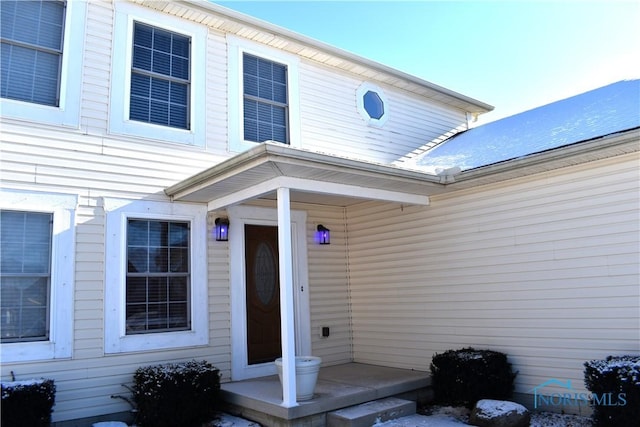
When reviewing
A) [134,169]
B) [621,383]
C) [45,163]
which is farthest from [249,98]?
[621,383]

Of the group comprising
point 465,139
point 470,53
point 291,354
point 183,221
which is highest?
point 470,53

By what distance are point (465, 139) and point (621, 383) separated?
5.28 meters

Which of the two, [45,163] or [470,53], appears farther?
[470,53]

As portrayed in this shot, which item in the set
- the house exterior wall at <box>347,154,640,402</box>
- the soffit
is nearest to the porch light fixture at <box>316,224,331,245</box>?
the house exterior wall at <box>347,154,640,402</box>

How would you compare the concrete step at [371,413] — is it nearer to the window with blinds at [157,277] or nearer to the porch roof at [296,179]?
the window with blinds at [157,277]

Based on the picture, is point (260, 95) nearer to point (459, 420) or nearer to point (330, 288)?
point (330, 288)

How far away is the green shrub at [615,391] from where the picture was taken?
167 inches

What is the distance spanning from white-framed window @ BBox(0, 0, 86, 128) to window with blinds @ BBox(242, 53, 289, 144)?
2242 mm

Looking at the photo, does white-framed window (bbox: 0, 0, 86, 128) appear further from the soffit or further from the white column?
the white column

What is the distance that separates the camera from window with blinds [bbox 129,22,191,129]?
618cm

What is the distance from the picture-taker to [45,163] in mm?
5344

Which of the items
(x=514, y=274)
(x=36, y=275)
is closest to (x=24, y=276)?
(x=36, y=275)

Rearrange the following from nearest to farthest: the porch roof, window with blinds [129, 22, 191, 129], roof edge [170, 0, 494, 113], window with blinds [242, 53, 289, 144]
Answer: the porch roof < window with blinds [129, 22, 191, 129] < roof edge [170, 0, 494, 113] < window with blinds [242, 53, 289, 144]

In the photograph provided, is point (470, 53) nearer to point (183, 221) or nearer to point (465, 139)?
point (465, 139)
